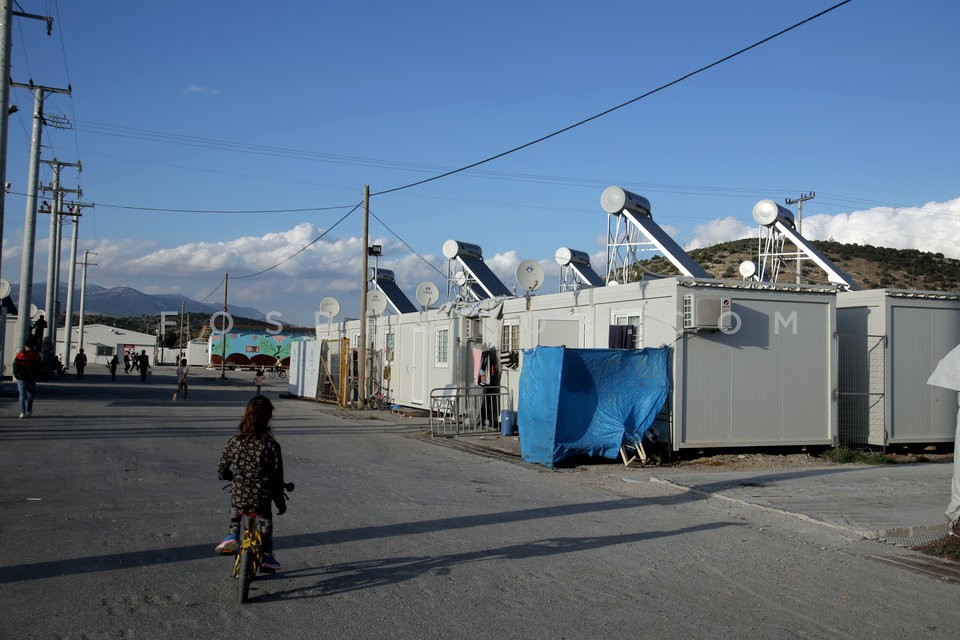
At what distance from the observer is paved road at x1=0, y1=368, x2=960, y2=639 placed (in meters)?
5.52

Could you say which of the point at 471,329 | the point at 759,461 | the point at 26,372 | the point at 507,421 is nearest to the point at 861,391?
the point at 759,461

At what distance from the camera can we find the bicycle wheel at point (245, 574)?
18.9 ft

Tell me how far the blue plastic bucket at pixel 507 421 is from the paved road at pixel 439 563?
5.38 meters

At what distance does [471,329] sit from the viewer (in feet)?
71.6

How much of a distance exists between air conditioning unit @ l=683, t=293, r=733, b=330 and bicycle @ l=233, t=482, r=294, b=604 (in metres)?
9.79

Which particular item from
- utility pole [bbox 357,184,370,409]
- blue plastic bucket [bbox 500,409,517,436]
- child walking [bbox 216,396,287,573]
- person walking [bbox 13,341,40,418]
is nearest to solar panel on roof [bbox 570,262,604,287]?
utility pole [bbox 357,184,370,409]

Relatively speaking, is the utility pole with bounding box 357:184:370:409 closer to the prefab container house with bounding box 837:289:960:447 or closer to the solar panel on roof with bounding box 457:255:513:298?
the solar panel on roof with bounding box 457:255:513:298

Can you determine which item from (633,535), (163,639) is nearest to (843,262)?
(633,535)

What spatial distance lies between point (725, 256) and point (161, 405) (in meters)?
49.3

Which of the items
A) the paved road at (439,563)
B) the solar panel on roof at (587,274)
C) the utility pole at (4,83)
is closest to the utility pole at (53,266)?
the utility pole at (4,83)

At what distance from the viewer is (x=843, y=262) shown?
60125 millimetres

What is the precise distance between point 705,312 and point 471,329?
28.6 feet

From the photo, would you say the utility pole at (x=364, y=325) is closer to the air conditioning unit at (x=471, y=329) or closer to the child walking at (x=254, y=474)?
the air conditioning unit at (x=471, y=329)

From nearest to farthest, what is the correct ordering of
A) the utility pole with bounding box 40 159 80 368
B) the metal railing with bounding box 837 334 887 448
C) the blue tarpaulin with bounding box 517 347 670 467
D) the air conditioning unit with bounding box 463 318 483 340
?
the blue tarpaulin with bounding box 517 347 670 467
the metal railing with bounding box 837 334 887 448
the air conditioning unit with bounding box 463 318 483 340
the utility pole with bounding box 40 159 80 368
